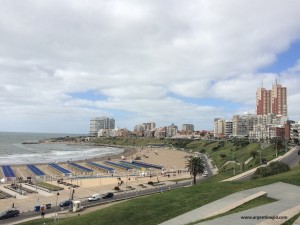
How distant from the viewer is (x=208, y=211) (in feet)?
70.6

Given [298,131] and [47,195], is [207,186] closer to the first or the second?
[47,195]

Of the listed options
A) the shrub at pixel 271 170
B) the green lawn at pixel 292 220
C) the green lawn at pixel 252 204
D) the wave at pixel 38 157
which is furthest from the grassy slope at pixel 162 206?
the wave at pixel 38 157

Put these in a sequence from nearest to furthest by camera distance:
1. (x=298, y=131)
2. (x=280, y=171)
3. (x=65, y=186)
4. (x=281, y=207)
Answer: (x=281, y=207) → (x=280, y=171) → (x=65, y=186) → (x=298, y=131)

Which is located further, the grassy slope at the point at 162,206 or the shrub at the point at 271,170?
the shrub at the point at 271,170

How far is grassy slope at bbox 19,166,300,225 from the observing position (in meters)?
23.1

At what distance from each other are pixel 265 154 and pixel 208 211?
62.1m

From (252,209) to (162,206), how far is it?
735cm

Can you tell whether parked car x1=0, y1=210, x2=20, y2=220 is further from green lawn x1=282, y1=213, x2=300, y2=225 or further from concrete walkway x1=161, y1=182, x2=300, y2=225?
green lawn x1=282, y1=213, x2=300, y2=225

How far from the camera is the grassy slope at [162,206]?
75.7ft

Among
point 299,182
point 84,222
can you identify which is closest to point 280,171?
point 299,182

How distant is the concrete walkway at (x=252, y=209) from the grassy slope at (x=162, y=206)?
1337mm

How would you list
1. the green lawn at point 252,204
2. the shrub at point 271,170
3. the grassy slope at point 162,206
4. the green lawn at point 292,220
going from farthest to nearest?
the shrub at point 271,170
the grassy slope at point 162,206
the green lawn at point 252,204
the green lawn at point 292,220

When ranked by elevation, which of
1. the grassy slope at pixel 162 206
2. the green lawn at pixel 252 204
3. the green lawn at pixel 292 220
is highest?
the green lawn at pixel 292 220

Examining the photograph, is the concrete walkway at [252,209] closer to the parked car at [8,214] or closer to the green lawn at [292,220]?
the green lawn at [292,220]
